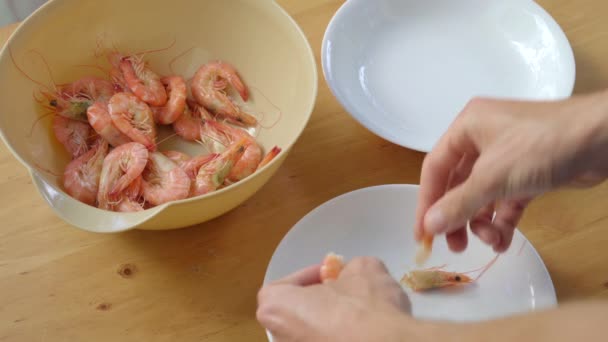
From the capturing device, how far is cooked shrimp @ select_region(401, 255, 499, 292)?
96cm

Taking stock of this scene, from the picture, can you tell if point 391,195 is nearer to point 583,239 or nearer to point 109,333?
point 583,239

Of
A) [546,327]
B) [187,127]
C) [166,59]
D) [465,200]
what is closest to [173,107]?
[187,127]

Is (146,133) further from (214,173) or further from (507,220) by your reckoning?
Answer: (507,220)

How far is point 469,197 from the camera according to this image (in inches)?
30.4

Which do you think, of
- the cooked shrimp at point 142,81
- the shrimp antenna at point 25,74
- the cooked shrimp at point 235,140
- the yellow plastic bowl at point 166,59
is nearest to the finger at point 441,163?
the yellow plastic bowl at point 166,59

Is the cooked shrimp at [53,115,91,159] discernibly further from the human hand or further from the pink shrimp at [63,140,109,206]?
the human hand

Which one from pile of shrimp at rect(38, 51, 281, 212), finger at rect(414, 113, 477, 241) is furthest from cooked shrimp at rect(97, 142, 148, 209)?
finger at rect(414, 113, 477, 241)

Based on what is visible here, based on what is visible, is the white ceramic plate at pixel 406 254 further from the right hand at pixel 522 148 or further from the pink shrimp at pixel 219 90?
the pink shrimp at pixel 219 90

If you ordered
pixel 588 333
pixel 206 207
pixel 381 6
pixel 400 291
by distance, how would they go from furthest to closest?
pixel 381 6 < pixel 206 207 < pixel 400 291 < pixel 588 333

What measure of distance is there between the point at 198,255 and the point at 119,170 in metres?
0.20

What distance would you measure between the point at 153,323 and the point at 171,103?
0.42m

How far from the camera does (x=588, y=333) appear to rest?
20.6 inches

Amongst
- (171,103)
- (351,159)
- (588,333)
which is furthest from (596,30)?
(588,333)

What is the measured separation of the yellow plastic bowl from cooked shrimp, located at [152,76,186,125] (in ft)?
0.17
